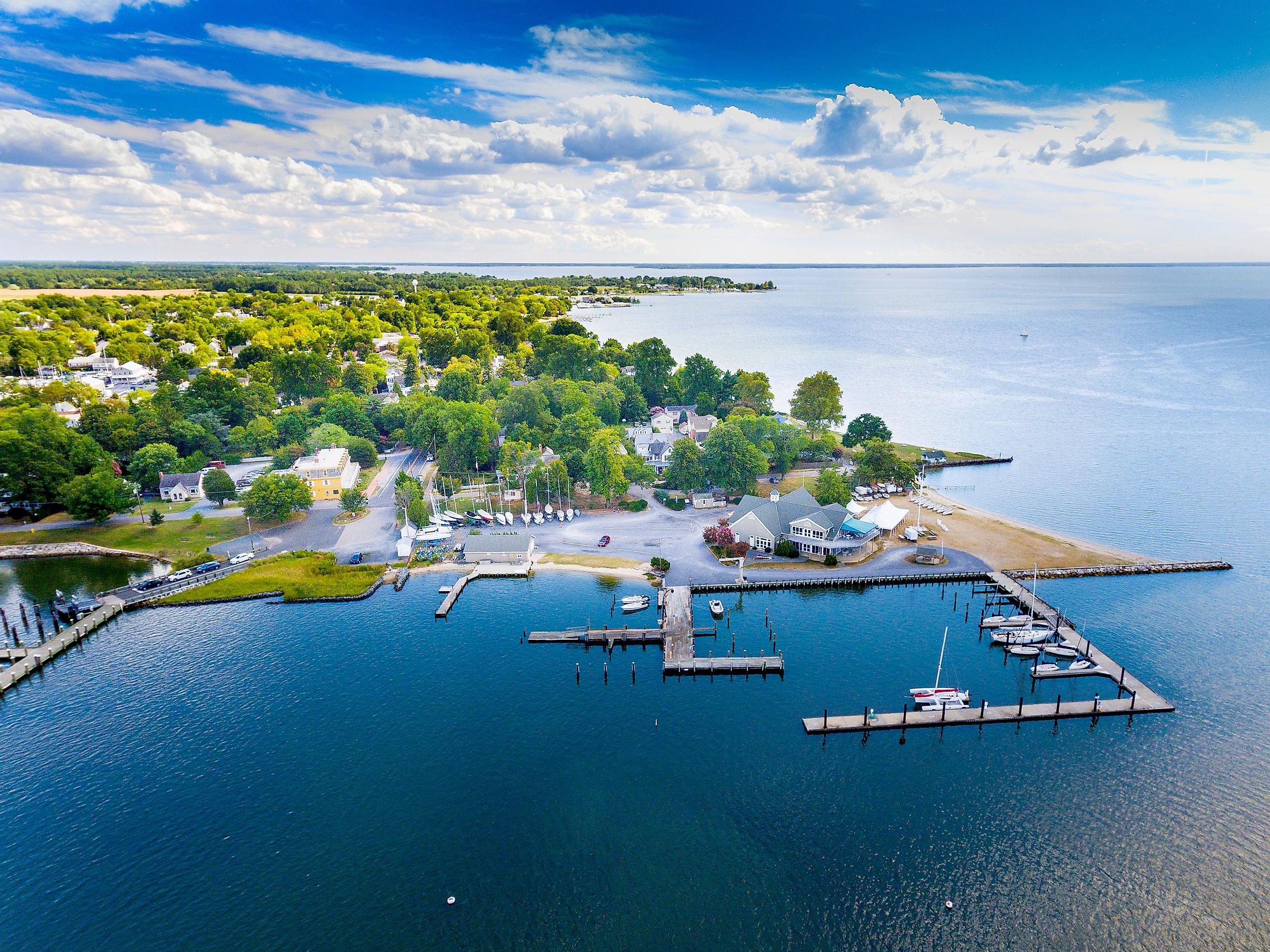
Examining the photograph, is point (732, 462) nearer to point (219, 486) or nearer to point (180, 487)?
point (219, 486)

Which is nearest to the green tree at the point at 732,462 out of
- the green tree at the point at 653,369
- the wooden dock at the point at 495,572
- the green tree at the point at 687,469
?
the green tree at the point at 687,469

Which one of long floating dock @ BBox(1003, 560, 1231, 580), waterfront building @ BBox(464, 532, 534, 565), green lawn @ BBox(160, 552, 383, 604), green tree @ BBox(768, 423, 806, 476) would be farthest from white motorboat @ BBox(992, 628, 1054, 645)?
green lawn @ BBox(160, 552, 383, 604)

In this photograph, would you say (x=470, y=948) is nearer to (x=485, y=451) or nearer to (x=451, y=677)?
(x=451, y=677)

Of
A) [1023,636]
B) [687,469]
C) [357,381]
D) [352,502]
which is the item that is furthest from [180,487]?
[1023,636]

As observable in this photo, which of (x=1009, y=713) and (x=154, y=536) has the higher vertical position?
(x=1009, y=713)

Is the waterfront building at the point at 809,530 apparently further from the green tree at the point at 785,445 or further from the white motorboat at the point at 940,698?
the green tree at the point at 785,445

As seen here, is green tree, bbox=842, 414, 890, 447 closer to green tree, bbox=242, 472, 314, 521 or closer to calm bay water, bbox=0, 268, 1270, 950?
calm bay water, bbox=0, 268, 1270, 950
